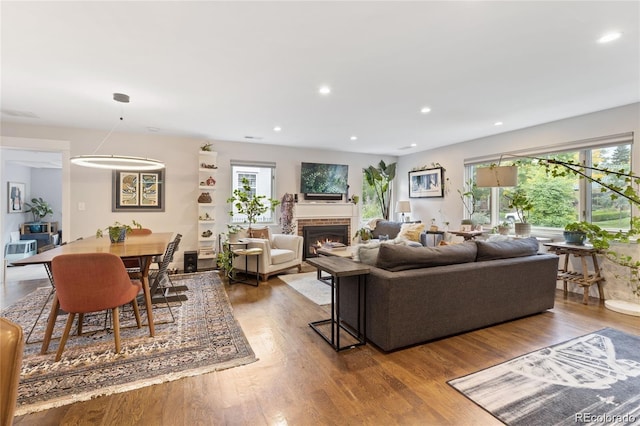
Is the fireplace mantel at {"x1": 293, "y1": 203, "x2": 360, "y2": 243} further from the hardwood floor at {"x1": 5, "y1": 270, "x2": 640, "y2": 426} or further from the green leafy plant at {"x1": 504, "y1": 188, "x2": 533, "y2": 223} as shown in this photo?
the hardwood floor at {"x1": 5, "y1": 270, "x2": 640, "y2": 426}

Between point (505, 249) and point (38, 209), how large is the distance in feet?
32.8

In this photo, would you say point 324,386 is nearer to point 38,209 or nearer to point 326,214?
point 326,214

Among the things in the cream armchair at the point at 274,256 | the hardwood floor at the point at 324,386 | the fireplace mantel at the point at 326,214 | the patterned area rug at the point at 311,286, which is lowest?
the hardwood floor at the point at 324,386

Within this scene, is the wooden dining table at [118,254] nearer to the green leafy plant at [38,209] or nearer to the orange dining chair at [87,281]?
the orange dining chair at [87,281]

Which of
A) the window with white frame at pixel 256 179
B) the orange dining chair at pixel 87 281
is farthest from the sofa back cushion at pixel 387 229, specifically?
the orange dining chair at pixel 87 281

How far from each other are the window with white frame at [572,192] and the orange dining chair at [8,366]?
4031mm

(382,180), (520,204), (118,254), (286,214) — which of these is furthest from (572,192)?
(118,254)

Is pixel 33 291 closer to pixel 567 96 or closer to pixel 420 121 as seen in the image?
pixel 420 121

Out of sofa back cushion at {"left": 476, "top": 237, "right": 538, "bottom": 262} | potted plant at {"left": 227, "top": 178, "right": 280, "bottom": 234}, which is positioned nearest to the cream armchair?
potted plant at {"left": 227, "top": 178, "right": 280, "bottom": 234}

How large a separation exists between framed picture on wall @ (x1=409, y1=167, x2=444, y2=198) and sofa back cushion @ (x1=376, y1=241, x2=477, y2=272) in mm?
3717

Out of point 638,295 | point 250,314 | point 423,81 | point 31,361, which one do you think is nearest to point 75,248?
point 31,361

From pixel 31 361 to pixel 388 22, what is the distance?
3660mm

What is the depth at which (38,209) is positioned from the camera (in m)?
7.54

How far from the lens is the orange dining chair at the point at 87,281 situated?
2219mm
